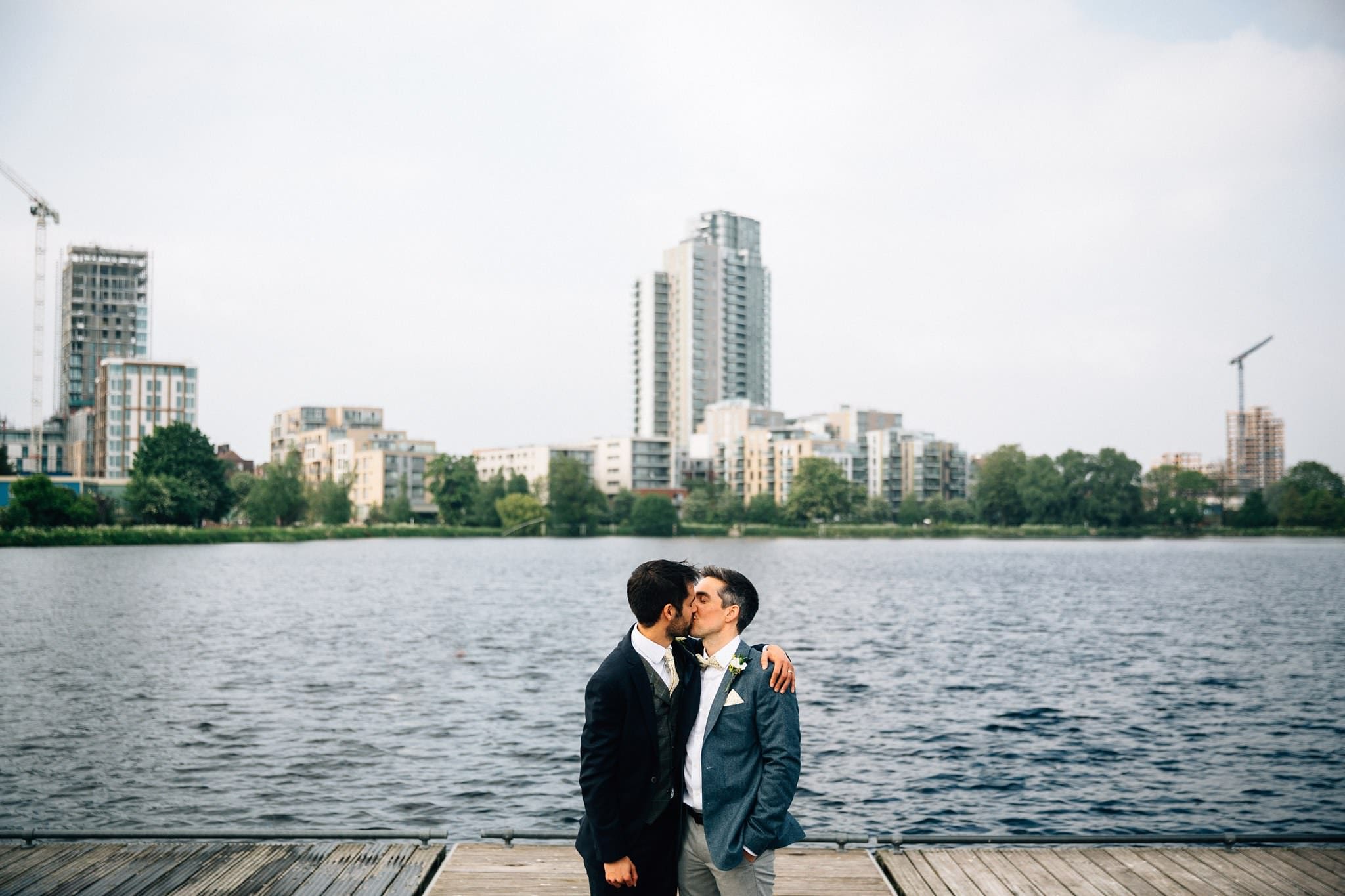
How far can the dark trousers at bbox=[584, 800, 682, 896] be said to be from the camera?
15.3 ft

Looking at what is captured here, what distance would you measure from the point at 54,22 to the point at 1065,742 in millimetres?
54775

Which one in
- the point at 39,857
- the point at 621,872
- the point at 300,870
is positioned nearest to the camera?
the point at 621,872

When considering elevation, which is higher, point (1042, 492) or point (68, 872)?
point (1042, 492)

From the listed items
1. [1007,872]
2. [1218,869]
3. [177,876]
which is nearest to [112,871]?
[177,876]

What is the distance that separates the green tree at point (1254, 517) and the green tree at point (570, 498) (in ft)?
356

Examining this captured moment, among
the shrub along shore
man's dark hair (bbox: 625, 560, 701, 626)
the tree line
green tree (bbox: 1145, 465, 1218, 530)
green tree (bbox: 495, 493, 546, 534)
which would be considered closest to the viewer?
man's dark hair (bbox: 625, 560, 701, 626)

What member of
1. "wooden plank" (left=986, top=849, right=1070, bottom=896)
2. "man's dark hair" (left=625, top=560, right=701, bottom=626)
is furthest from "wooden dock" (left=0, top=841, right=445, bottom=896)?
"wooden plank" (left=986, top=849, right=1070, bottom=896)

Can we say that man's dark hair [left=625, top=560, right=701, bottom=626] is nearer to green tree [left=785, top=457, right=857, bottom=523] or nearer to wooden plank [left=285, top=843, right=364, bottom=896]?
wooden plank [left=285, top=843, right=364, bottom=896]

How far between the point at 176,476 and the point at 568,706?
99126 mm

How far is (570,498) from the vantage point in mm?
155000

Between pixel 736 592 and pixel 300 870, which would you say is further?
pixel 300 870

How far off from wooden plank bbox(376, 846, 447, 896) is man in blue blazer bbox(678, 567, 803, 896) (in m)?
3.44

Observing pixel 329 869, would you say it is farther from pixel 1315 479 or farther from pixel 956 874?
pixel 1315 479

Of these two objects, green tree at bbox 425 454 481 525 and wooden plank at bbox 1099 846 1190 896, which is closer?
wooden plank at bbox 1099 846 1190 896
